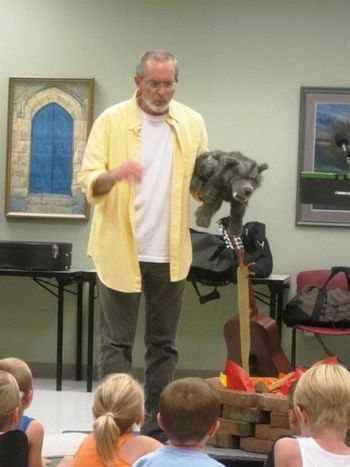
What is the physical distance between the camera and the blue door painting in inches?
237

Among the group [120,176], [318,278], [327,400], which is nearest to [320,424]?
[327,400]

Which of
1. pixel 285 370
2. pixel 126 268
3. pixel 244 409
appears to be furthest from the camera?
pixel 285 370

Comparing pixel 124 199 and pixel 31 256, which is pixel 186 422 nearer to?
pixel 124 199

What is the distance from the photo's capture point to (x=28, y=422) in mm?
2572

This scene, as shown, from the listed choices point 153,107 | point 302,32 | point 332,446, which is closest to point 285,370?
point 153,107

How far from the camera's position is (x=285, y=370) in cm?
422

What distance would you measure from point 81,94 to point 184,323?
1.72 m

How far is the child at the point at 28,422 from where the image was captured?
8.27 feet

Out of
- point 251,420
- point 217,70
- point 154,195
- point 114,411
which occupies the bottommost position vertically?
point 251,420

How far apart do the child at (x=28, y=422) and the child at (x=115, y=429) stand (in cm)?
13

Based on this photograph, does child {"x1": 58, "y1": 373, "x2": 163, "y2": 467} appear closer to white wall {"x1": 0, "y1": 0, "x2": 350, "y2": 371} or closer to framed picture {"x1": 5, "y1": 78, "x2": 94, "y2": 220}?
white wall {"x1": 0, "y1": 0, "x2": 350, "y2": 371}

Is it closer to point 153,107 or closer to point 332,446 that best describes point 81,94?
point 153,107

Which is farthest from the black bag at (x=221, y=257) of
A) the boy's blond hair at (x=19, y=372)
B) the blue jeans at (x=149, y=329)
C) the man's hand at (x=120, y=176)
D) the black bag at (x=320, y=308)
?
the boy's blond hair at (x=19, y=372)

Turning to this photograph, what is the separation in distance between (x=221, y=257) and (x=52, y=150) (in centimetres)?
150
